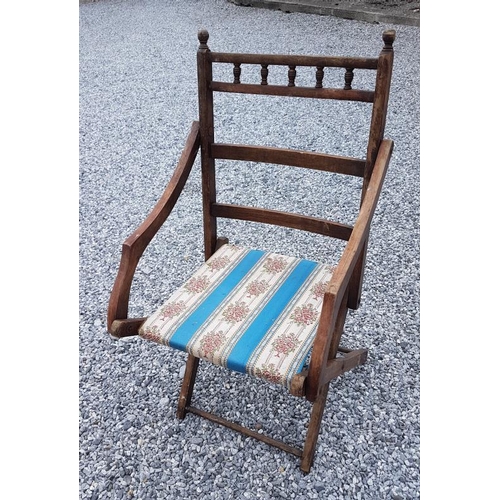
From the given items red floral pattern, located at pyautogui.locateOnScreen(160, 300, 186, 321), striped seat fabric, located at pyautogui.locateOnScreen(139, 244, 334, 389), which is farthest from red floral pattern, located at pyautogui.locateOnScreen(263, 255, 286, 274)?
red floral pattern, located at pyautogui.locateOnScreen(160, 300, 186, 321)

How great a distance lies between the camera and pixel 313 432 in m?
1.69

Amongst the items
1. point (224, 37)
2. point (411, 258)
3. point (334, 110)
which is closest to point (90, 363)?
point (411, 258)

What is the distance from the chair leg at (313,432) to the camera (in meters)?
1.67

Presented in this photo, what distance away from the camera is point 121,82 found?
17.8ft

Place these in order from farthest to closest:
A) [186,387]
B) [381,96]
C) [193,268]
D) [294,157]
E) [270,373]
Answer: [193,268] → [186,387] → [294,157] → [381,96] → [270,373]

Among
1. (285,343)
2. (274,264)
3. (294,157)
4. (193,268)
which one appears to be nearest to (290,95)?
(294,157)

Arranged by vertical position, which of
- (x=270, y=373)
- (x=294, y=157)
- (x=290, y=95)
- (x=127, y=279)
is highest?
(x=290, y=95)

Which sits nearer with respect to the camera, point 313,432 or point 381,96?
point 381,96

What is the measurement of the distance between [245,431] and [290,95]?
1.15 metres

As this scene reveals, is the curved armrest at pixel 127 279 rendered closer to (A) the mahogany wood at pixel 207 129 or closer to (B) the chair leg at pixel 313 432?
(A) the mahogany wood at pixel 207 129

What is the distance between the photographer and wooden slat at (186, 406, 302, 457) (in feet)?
5.72

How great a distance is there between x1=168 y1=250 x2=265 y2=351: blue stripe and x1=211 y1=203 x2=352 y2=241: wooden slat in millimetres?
145

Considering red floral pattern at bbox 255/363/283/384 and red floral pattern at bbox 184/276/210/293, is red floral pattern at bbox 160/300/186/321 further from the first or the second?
red floral pattern at bbox 255/363/283/384

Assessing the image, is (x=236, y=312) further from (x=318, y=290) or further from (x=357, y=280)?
(x=357, y=280)
